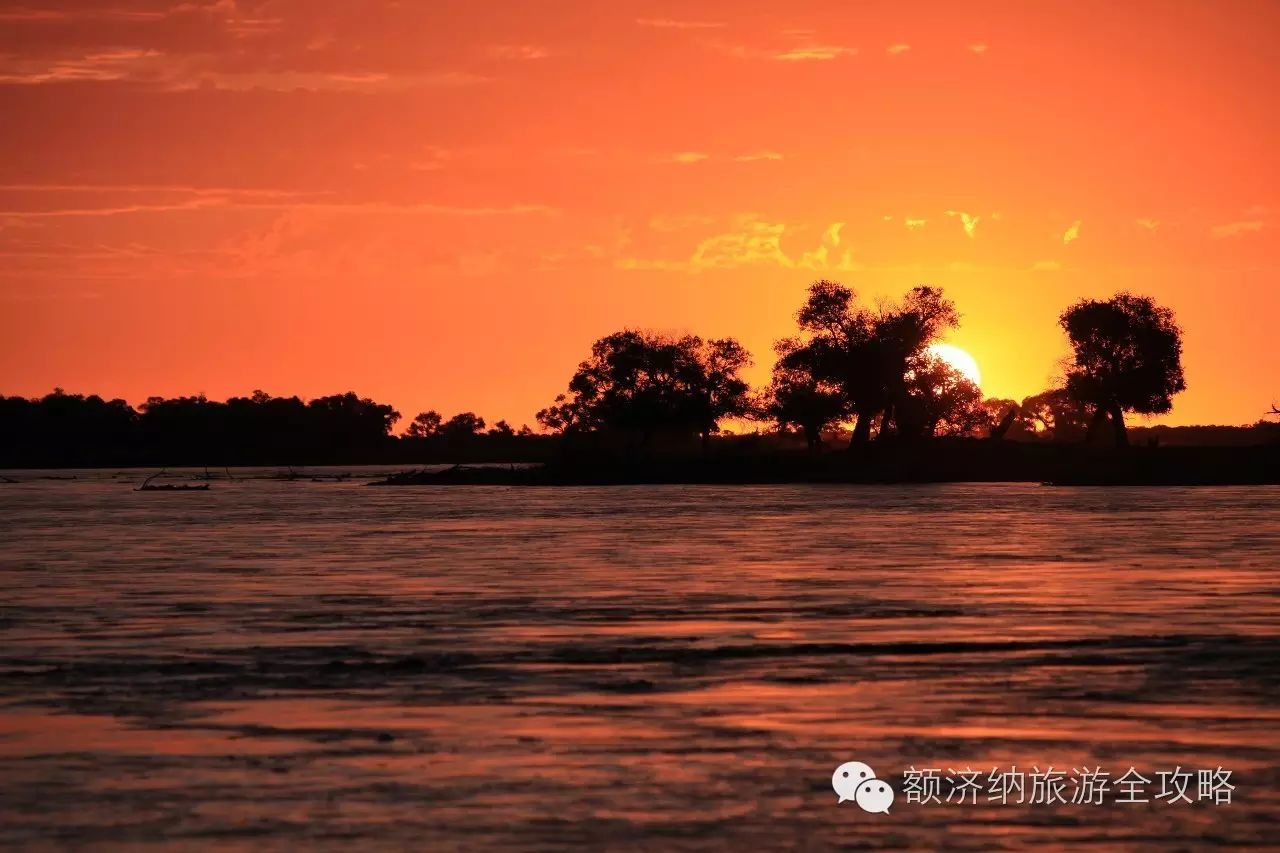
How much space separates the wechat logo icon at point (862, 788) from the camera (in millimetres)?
17219

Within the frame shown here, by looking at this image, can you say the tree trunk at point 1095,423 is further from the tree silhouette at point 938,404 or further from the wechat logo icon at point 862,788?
the wechat logo icon at point 862,788

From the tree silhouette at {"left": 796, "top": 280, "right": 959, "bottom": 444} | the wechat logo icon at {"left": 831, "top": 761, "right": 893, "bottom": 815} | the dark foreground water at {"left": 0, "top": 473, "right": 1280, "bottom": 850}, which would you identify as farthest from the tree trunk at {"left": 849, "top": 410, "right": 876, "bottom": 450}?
the wechat logo icon at {"left": 831, "top": 761, "right": 893, "bottom": 815}

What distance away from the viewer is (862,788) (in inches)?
699

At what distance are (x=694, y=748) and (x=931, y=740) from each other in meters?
2.70

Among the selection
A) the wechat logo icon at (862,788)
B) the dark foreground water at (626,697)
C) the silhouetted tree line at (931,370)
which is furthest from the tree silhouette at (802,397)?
the wechat logo icon at (862,788)

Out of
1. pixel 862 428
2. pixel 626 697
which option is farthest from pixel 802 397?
pixel 626 697

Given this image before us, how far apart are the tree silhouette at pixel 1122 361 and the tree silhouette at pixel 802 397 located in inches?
914

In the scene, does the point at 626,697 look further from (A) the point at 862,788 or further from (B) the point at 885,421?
(B) the point at 885,421

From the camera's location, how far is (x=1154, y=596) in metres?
39.8

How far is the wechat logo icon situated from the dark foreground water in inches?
7.6

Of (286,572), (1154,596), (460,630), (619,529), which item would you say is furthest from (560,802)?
(619,529)

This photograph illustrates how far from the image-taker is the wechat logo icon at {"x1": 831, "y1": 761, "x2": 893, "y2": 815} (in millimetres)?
17219

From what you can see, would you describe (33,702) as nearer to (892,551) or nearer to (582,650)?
(582,650)

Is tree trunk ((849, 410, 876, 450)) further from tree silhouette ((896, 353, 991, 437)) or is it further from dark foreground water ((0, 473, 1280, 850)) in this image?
dark foreground water ((0, 473, 1280, 850))
